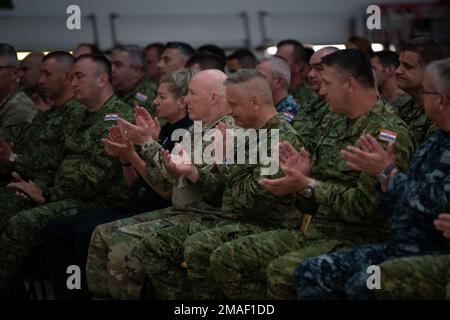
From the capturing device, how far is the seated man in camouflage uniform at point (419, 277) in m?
3.42

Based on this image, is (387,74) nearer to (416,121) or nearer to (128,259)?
(416,121)

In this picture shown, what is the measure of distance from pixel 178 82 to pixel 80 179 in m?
0.84

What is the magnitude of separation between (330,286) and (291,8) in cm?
751

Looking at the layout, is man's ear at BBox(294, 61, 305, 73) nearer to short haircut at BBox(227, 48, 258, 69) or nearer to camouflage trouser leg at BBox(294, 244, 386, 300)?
short haircut at BBox(227, 48, 258, 69)

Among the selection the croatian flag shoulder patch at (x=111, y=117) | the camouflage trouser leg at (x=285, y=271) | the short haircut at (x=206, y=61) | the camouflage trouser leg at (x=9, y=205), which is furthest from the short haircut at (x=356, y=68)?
the camouflage trouser leg at (x=9, y=205)

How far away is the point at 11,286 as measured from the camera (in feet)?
18.3

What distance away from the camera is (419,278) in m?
3.43

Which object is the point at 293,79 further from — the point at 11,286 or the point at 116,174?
the point at 11,286

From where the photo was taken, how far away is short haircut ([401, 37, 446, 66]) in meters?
4.86

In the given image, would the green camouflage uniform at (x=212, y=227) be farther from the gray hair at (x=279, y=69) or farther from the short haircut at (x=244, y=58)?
the short haircut at (x=244, y=58)

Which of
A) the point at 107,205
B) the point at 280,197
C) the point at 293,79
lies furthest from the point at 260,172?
the point at 293,79

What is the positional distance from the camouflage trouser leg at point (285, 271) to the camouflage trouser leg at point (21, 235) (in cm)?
194

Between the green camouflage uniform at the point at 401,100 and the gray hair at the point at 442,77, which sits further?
the green camouflage uniform at the point at 401,100
